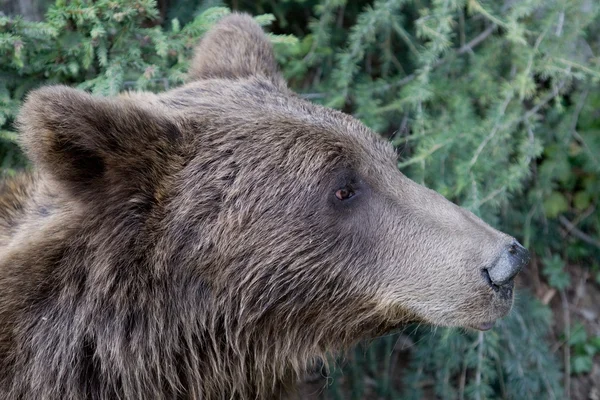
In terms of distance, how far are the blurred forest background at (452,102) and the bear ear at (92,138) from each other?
0.91 m

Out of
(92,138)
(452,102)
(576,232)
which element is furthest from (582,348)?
(92,138)

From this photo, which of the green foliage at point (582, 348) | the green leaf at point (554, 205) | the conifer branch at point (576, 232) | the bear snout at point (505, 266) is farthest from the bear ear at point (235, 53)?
the green foliage at point (582, 348)

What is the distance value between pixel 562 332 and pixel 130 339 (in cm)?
390

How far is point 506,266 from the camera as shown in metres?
2.71

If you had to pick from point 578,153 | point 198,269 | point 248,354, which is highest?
point 198,269

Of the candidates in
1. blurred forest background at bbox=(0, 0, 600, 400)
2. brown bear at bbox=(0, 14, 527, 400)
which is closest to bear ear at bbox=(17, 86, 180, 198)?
brown bear at bbox=(0, 14, 527, 400)

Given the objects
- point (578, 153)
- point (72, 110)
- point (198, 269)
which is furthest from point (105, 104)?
point (578, 153)

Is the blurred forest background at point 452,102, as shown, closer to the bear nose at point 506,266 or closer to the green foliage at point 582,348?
the green foliage at point 582,348

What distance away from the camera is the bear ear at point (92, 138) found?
7.99ft

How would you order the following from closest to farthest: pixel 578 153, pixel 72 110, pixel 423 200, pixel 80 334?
pixel 72 110 < pixel 80 334 < pixel 423 200 < pixel 578 153

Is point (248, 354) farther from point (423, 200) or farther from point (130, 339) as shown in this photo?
point (423, 200)

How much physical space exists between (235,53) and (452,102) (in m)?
1.68

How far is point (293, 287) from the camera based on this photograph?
9.39 feet

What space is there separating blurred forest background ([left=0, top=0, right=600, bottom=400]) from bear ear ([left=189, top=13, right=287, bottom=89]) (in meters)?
0.21
